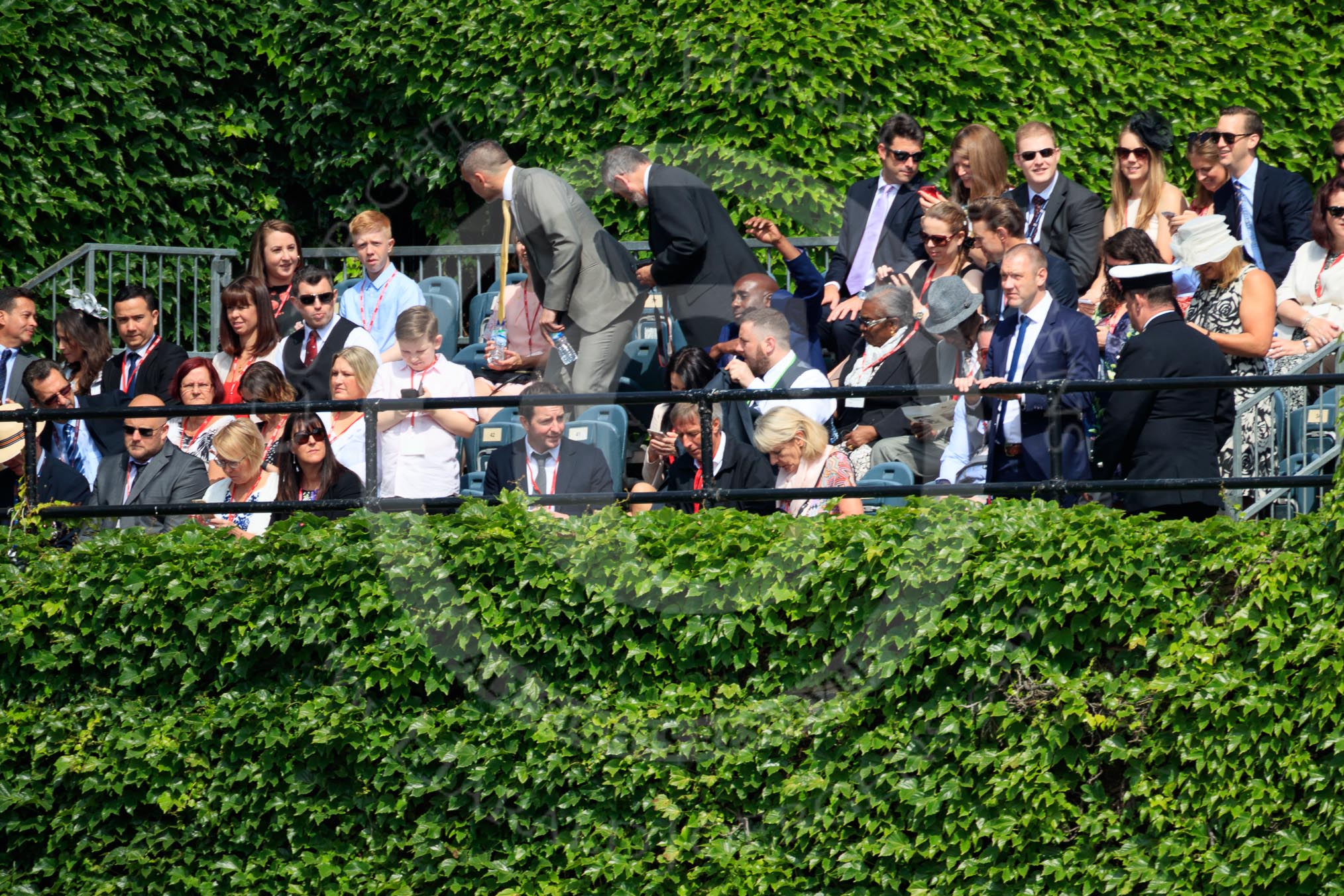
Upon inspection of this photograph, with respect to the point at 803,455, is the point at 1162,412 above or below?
above

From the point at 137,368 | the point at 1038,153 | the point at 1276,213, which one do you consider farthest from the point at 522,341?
the point at 1276,213

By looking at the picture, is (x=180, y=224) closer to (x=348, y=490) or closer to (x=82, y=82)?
(x=82, y=82)

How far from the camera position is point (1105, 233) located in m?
9.03

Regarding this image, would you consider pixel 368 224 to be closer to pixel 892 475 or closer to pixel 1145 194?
pixel 892 475

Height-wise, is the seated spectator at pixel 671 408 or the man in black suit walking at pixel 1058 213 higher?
the man in black suit walking at pixel 1058 213

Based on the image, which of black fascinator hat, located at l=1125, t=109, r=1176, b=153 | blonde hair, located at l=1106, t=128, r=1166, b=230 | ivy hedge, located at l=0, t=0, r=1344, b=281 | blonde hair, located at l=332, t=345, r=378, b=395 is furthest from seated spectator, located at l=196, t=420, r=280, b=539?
black fascinator hat, located at l=1125, t=109, r=1176, b=153

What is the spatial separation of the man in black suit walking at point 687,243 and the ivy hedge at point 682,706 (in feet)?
6.87

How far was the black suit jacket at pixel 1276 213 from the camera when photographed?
8906mm

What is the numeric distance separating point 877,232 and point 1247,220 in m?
1.94

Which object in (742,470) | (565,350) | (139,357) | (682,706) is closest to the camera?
(682,706)

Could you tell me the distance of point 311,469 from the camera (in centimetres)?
764

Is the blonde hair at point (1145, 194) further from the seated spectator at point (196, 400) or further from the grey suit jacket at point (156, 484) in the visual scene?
the grey suit jacket at point (156, 484)

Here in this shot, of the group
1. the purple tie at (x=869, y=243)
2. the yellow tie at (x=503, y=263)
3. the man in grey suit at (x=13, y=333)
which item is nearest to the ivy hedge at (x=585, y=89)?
the purple tie at (x=869, y=243)

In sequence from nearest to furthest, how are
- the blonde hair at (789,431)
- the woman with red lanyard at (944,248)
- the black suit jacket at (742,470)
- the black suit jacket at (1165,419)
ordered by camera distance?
the black suit jacket at (1165,419), the blonde hair at (789,431), the black suit jacket at (742,470), the woman with red lanyard at (944,248)
